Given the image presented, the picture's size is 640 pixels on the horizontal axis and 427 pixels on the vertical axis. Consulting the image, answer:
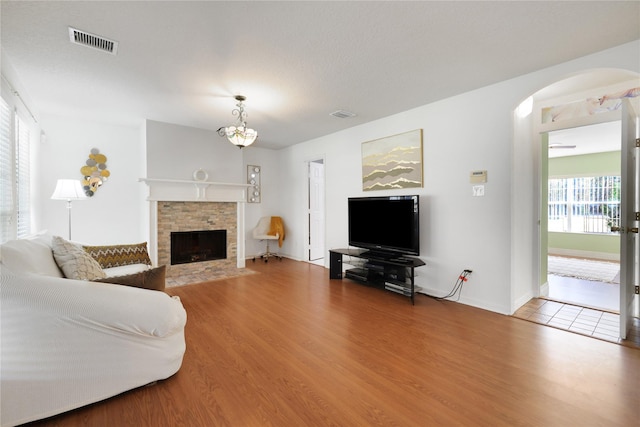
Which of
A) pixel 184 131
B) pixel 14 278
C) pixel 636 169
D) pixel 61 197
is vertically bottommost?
pixel 14 278

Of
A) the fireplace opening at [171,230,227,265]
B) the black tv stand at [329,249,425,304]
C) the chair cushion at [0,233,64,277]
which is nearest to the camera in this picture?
the chair cushion at [0,233,64,277]

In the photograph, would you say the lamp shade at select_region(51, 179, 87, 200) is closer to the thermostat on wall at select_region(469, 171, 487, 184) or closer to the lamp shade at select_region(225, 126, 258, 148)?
the lamp shade at select_region(225, 126, 258, 148)

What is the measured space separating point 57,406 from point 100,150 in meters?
4.47

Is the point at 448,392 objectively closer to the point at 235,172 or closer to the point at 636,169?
the point at 636,169

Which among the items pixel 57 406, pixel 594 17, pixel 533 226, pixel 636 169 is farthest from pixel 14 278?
pixel 636 169

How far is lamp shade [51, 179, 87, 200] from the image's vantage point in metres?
3.73

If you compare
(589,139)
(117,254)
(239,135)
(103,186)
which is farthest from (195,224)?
(589,139)

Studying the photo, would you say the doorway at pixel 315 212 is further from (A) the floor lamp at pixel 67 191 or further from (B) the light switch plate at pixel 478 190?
(A) the floor lamp at pixel 67 191

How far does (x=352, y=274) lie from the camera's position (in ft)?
14.4

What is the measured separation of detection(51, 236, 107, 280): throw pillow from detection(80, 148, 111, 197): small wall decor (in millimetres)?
2884

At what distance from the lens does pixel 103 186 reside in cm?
480

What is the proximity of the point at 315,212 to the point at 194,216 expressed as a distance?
8.44 feet

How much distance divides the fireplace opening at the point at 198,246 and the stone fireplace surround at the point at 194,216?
9 centimetres

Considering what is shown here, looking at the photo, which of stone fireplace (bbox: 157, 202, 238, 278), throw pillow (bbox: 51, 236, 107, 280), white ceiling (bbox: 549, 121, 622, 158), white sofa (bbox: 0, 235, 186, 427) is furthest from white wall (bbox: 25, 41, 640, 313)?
white sofa (bbox: 0, 235, 186, 427)
